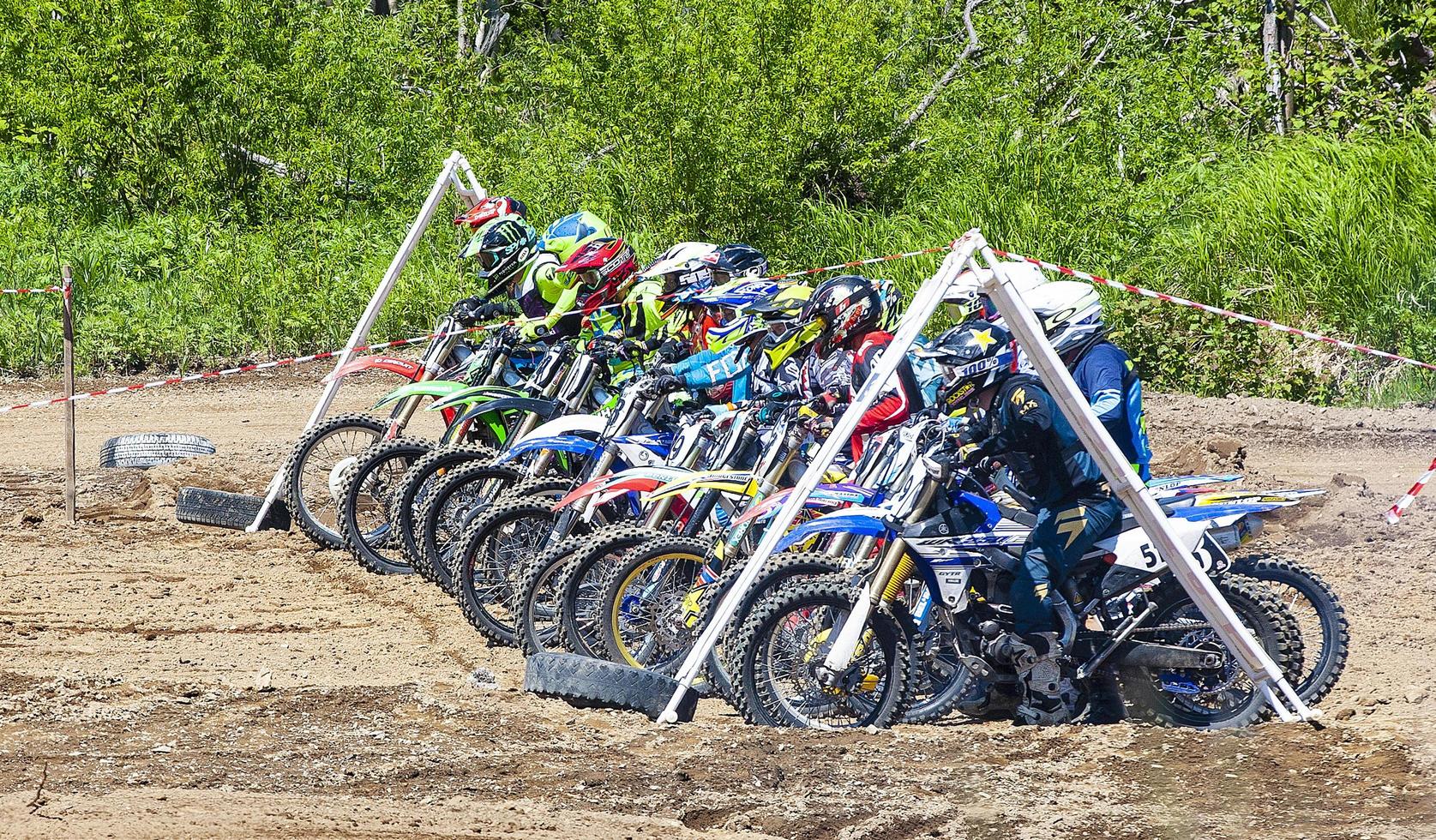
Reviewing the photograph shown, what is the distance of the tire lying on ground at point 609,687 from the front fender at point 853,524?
74 cm

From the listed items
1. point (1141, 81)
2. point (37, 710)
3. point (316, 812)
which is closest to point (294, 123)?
point (1141, 81)

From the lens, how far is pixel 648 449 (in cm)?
755

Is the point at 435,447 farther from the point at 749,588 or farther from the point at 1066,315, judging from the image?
the point at 1066,315

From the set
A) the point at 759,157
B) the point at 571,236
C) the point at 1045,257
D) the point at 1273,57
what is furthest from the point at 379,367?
the point at 1273,57

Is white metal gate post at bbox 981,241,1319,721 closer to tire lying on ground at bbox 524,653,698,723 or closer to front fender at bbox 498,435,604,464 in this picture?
tire lying on ground at bbox 524,653,698,723

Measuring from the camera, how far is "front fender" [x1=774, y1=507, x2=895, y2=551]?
5832mm

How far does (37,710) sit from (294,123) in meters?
13.9

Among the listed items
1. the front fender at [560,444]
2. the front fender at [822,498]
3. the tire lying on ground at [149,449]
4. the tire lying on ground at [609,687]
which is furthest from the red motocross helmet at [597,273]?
the tire lying on ground at [149,449]

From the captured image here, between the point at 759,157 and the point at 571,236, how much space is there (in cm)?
667

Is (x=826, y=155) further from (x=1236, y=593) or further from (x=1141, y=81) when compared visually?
(x=1236, y=593)

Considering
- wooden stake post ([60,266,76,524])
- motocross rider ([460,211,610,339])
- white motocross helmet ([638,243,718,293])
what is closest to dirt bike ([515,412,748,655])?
white motocross helmet ([638,243,718,293])

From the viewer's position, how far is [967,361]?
576cm

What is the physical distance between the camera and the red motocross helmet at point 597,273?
9.40 m

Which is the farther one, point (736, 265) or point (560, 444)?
point (736, 265)
